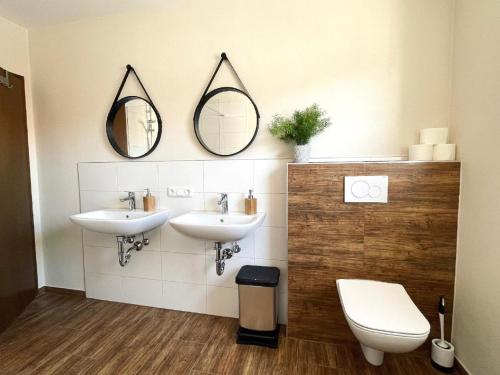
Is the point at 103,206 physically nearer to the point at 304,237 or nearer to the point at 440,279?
the point at 304,237

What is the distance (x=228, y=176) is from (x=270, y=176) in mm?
314

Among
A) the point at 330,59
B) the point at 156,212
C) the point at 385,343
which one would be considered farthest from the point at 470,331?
the point at 156,212

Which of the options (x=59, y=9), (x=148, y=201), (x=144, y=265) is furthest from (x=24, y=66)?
(x=144, y=265)

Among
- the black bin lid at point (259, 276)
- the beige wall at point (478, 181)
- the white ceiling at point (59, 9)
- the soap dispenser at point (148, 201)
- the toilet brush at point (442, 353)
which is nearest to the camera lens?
the beige wall at point (478, 181)

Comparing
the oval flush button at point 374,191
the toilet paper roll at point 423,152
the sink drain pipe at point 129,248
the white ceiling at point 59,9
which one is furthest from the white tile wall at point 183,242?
the white ceiling at point 59,9

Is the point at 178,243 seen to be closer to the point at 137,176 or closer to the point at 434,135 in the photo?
the point at 137,176

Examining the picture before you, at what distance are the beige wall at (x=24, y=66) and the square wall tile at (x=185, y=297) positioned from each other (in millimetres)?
1303

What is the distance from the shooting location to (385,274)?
1.58 meters

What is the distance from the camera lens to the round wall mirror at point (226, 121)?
183 centimetres

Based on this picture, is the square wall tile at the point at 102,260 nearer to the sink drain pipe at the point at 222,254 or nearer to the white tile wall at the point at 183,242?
the white tile wall at the point at 183,242

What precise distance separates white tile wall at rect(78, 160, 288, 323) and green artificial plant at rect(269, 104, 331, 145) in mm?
209

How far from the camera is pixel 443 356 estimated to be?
1.42m

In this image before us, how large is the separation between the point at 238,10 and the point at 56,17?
1503mm

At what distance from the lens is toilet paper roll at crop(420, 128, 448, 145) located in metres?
1.52
